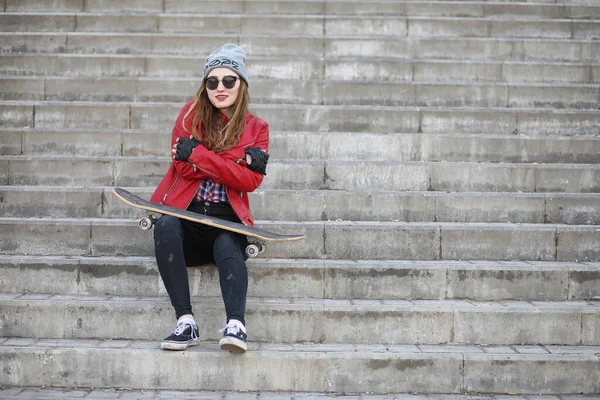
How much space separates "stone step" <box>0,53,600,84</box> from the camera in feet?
25.1

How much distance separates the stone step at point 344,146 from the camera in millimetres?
6590

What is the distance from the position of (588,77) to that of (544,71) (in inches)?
17.4

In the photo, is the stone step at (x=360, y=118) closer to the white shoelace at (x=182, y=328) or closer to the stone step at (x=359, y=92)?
the stone step at (x=359, y=92)

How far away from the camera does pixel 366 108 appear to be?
7.02 metres

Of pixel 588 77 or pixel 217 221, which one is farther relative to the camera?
pixel 588 77

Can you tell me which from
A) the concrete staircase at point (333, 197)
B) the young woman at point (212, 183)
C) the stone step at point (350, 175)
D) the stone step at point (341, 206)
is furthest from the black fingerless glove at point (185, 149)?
the stone step at point (350, 175)

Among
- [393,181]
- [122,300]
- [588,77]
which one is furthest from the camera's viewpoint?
[588,77]

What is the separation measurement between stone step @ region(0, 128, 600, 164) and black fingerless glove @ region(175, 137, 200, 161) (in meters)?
1.87

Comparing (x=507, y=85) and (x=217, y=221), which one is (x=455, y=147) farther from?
(x=217, y=221)

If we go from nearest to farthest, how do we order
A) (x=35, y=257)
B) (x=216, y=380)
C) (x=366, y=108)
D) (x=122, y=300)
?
1. (x=216, y=380)
2. (x=122, y=300)
3. (x=35, y=257)
4. (x=366, y=108)

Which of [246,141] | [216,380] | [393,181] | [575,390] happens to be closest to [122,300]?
[216,380]

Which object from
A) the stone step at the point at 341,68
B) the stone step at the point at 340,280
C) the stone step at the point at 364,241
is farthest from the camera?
the stone step at the point at 341,68

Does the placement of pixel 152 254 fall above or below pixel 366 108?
below

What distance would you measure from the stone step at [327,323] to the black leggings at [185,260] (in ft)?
1.03
